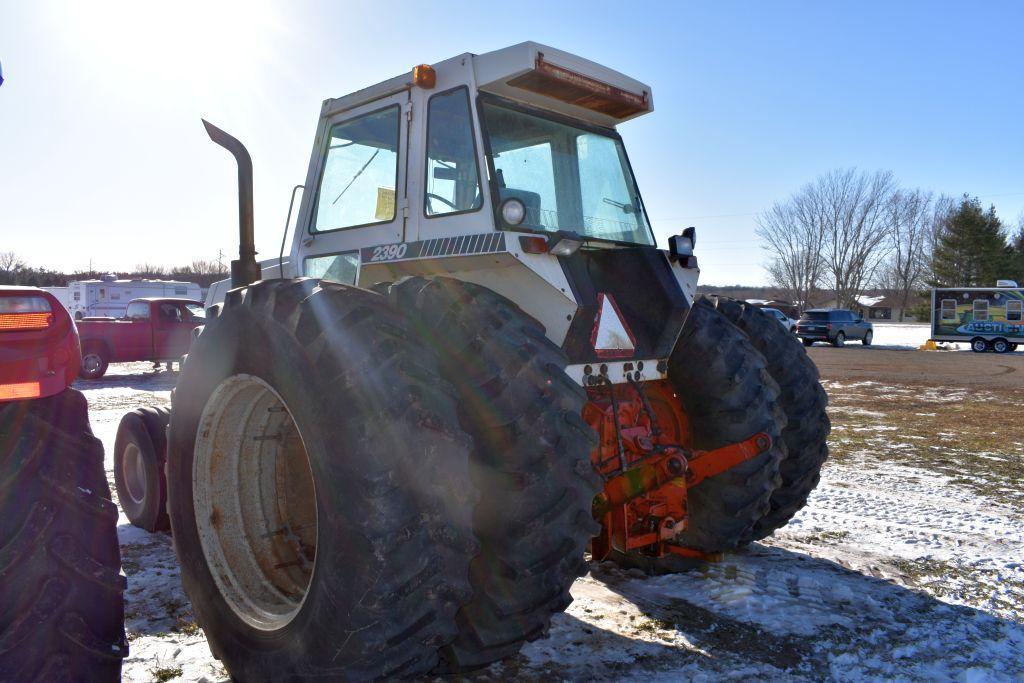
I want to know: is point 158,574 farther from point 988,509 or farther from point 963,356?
point 963,356

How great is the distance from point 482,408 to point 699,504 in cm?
200

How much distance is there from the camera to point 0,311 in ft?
7.32

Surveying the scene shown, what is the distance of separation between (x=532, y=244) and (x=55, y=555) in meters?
2.12

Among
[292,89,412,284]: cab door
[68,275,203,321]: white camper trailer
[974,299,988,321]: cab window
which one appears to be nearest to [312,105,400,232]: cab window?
[292,89,412,284]: cab door

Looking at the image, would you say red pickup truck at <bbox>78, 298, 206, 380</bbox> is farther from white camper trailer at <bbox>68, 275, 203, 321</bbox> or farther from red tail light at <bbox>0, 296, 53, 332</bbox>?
red tail light at <bbox>0, 296, 53, 332</bbox>

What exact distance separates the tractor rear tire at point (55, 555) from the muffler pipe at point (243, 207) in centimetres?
192

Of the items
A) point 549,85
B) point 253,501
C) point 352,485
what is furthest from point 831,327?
point 352,485

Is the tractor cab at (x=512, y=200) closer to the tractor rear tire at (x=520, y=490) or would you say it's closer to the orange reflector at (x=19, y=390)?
the tractor rear tire at (x=520, y=490)

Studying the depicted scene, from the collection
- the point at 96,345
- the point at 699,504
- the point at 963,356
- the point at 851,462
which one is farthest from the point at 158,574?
the point at 963,356

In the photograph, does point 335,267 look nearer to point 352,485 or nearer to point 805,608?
point 352,485

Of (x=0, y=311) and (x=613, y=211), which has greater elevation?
(x=613, y=211)

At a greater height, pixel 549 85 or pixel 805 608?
pixel 549 85

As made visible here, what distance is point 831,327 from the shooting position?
3459 cm

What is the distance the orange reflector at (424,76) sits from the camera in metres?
3.81
